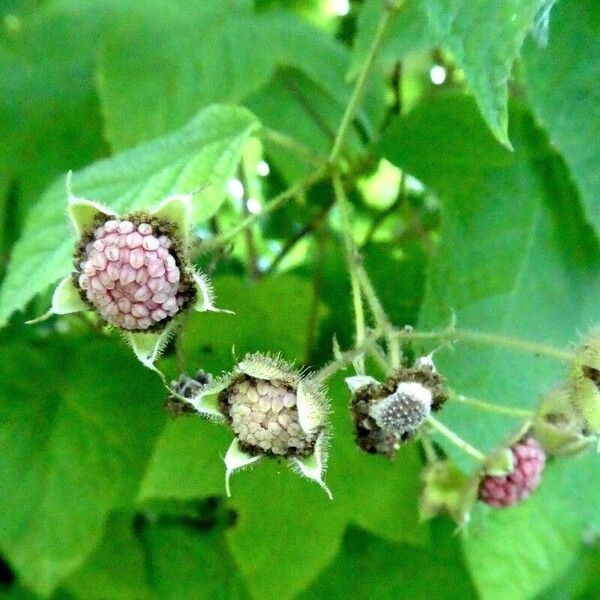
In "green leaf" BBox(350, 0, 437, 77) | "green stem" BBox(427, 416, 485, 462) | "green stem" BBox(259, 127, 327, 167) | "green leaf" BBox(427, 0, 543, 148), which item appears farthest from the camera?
"green leaf" BBox(350, 0, 437, 77)

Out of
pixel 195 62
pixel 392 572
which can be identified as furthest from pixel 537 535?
pixel 195 62

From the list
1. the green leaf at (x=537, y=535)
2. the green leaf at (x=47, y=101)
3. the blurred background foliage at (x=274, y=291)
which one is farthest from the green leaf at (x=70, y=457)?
the green leaf at (x=537, y=535)

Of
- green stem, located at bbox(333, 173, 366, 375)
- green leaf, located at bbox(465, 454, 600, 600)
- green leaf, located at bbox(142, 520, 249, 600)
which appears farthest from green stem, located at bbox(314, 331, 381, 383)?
green leaf, located at bbox(142, 520, 249, 600)

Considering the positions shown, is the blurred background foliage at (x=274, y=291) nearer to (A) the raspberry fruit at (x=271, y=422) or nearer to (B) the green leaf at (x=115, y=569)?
(B) the green leaf at (x=115, y=569)

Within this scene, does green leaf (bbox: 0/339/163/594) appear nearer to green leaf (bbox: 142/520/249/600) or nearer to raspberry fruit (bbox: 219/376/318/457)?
green leaf (bbox: 142/520/249/600)

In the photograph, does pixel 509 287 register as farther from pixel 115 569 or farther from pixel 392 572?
pixel 115 569

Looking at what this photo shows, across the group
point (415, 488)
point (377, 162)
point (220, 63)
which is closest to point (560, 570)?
point (415, 488)

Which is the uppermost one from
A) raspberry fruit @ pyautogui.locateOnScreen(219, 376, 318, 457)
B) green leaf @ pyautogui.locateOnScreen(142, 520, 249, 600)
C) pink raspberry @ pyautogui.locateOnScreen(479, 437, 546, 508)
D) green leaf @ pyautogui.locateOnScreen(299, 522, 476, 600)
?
raspberry fruit @ pyautogui.locateOnScreen(219, 376, 318, 457)
